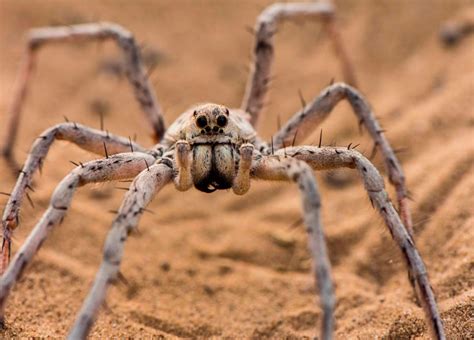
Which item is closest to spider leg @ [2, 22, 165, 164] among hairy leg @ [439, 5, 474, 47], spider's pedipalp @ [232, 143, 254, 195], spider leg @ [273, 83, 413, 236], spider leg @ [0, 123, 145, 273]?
spider leg @ [0, 123, 145, 273]

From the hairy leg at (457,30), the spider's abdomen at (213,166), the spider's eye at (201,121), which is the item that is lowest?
the spider's abdomen at (213,166)

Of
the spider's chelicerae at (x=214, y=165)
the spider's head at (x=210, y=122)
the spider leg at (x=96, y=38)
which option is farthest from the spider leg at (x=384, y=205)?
the spider leg at (x=96, y=38)

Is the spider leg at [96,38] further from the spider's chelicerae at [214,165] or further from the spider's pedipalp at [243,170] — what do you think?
the spider's pedipalp at [243,170]

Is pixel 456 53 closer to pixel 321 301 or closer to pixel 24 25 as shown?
pixel 321 301

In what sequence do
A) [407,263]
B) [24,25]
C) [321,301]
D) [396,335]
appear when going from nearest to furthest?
1. [321,301]
2. [407,263]
3. [396,335]
4. [24,25]

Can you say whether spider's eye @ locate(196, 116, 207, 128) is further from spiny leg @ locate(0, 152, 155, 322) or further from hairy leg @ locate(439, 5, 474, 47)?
hairy leg @ locate(439, 5, 474, 47)

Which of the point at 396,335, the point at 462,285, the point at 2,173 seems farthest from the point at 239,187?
the point at 2,173
